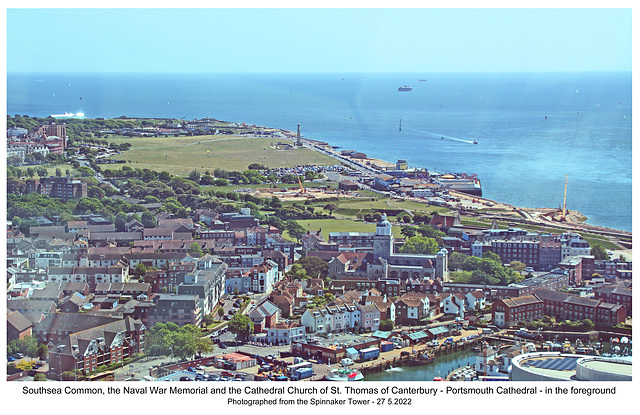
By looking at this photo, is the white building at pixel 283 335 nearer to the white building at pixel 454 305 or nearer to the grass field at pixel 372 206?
the white building at pixel 454 305

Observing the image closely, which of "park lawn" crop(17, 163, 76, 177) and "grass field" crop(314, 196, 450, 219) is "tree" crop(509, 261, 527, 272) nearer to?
"grass field" crop(314, 196, 450, 219)

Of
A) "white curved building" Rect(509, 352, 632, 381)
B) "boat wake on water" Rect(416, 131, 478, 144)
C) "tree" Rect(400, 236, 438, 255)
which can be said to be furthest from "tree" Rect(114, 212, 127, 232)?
"boat wake on water" Rect(416, 131, 478, 144)

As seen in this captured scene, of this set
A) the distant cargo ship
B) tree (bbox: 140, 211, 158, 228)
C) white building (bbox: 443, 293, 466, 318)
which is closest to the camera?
white building (bbox: 443, 293, 466, 318)

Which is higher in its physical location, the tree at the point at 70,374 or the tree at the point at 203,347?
the tree at the point at 203,347

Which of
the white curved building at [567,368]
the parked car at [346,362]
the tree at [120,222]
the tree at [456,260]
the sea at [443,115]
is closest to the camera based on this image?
the white curved building at [567,368]

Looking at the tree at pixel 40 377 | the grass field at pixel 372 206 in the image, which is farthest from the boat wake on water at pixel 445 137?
the tree at pixel 40 377

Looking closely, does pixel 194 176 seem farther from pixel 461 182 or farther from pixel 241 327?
pixel 241 327

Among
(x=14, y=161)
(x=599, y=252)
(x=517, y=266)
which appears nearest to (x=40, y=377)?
(x=517, y=266)

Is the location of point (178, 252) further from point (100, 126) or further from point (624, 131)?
point (624, 131)
